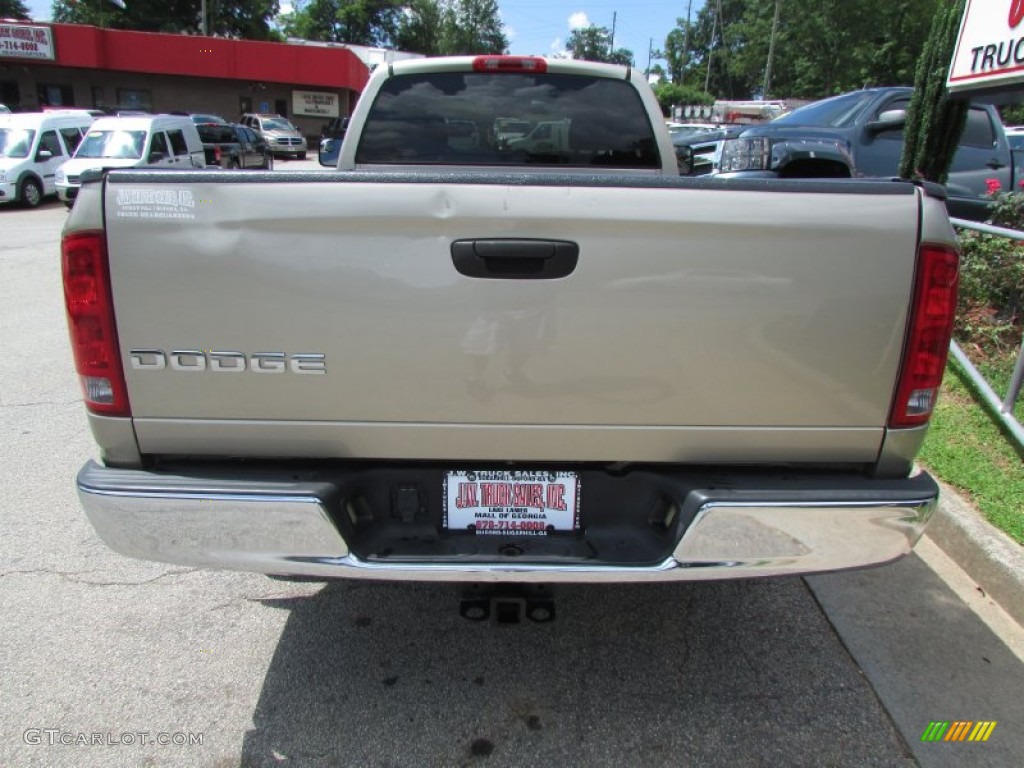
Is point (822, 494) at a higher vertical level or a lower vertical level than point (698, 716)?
higher

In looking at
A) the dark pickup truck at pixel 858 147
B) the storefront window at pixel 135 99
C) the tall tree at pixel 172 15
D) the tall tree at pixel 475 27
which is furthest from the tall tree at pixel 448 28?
the dark pickup truck at pixel 858 147

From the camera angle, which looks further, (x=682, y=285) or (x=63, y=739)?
(x=63, y=739)

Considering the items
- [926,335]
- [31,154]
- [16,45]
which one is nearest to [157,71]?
[16,45]

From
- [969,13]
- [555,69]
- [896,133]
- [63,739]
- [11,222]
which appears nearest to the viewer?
[63,739]

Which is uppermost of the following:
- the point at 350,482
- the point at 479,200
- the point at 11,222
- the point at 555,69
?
the point at 555,69

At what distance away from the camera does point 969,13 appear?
20.7 ft

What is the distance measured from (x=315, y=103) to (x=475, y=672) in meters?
45.4

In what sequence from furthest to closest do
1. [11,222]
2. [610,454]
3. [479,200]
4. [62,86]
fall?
[62,86], [11,222], [610,454], [479,200]

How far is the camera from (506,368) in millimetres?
2094

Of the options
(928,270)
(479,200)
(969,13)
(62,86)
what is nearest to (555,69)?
(479,200)

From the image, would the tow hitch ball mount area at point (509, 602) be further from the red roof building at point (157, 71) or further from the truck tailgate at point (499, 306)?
the red roof building at point (157, 71)

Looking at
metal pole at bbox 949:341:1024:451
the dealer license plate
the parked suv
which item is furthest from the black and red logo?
the parked suv

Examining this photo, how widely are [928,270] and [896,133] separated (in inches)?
281

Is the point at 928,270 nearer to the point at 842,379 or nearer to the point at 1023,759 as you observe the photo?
the point at 842,379
